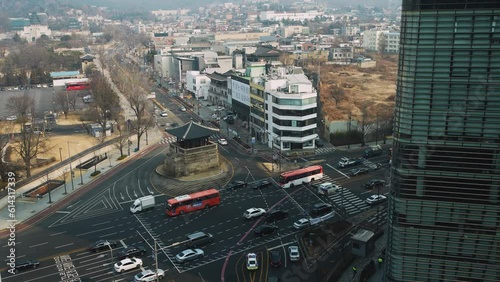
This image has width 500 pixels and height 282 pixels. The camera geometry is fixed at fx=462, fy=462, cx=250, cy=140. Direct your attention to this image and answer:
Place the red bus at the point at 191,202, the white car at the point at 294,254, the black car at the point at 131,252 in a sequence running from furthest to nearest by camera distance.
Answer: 1. the red bus at the point at 191,202
2. the black car at the point at 131,252
3. the white car at the point at 294,254

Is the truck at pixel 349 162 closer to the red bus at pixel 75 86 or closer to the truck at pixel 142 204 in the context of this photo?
the truck at pixel 142 204

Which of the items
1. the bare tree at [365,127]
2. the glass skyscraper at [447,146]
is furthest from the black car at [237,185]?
the glass skyscraper at [447,146]

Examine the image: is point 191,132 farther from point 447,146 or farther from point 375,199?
point 447,146

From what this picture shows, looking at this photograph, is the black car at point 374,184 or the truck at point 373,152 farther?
the truck at point 373,152

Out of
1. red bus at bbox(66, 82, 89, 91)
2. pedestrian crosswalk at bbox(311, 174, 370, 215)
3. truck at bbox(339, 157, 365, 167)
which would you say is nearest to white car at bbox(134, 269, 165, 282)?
pedestrian crosswalk at bbox(311, 174, 370, 215)

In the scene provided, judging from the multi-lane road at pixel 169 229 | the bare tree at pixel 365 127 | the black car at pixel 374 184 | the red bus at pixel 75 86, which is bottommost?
the multi-lane road at pixel 169 229

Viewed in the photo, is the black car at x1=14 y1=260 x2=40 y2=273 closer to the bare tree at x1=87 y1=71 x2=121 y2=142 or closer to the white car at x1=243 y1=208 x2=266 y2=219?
the white car at x1=243 y1=208 x2=266 y2=219

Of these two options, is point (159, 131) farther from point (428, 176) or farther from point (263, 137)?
point (428, 176)
